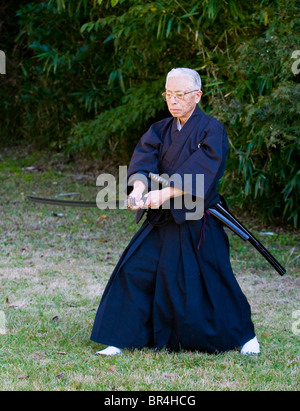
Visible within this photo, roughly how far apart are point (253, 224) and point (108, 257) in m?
1.71

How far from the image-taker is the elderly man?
3.05 meters

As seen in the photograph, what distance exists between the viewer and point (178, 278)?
3.09 meters

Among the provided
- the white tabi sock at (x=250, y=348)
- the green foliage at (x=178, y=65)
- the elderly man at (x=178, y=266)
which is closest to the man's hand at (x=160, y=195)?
the elderly man at (x=178, y=266)

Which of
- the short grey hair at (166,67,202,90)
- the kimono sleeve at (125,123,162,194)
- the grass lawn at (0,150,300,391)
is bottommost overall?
the grass lawn at (0,150,300,391)

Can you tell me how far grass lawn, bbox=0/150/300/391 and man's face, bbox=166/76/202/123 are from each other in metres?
1.13

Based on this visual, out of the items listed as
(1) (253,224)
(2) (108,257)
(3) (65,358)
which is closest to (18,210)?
(2) (108,257)

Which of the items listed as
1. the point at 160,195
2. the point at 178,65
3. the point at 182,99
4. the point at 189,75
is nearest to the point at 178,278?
the point at 160,195

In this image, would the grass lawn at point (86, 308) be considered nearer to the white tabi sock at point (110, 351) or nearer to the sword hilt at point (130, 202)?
the white tabi sock at point (110, 351)

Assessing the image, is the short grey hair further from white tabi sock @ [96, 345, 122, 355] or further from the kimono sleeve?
white tabi sock @ [96, 345, 122, 355]

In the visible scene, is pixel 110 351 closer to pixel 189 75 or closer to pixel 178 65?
pixel 189 75

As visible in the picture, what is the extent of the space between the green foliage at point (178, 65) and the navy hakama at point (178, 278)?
71.2 inches

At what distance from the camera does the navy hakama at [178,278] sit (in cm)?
306

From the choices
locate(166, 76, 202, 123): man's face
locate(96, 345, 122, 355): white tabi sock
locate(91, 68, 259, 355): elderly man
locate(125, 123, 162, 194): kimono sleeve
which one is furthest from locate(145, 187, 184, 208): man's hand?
locate(96, 345, 122, 355): white tabi sock

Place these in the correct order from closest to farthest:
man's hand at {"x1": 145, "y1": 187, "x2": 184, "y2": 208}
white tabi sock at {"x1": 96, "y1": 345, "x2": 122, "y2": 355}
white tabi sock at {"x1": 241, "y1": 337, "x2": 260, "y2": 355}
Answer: man's hand at {"x1": 145, "y1": 187, "x2": 184, "y2": 208}, white tabi sock at {"x1": 96, "y1": 345, "x2": 122, "y2": 355}, white tabi sock at {"x1": 241, "y1": 337, "x2": 260, "y2": 355}
